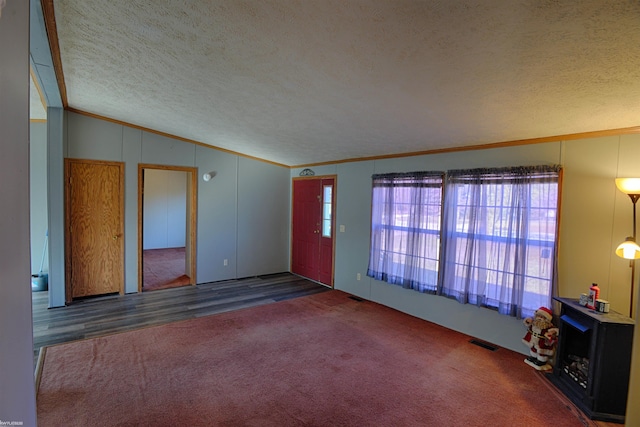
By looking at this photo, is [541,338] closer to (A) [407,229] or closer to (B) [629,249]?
(B) [629,249]

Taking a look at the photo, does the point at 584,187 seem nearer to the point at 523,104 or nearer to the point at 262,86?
the point at 523,104

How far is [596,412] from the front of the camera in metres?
2.32

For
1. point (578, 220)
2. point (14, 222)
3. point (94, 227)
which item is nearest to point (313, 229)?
point (94, 227)

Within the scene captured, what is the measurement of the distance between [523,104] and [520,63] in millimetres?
678

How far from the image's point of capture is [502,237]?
333cm

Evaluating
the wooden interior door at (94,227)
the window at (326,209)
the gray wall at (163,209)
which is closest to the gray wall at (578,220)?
the window at (326,209)

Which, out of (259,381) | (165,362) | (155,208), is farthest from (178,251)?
(259,381)

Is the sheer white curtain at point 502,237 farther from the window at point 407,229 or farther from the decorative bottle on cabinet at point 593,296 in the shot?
the decorative bottle on cabinet at point 593,296

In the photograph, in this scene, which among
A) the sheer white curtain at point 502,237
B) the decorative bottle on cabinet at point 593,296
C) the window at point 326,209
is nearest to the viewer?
the decorative bottle on cabinet at point 593,296

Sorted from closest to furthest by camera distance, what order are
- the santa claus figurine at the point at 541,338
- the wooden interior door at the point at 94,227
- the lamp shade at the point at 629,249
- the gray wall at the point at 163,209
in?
the lamp shade at the point at 629,249 → the santa claus figurine at the point at 541,338 → the wooden interior door at the point at 94,227 → the gray wall at the point at 163,209

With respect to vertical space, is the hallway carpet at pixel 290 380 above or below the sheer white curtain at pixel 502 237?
below

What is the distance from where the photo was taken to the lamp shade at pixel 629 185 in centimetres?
244

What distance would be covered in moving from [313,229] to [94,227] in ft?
11.5

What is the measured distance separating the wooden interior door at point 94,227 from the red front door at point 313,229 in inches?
121
